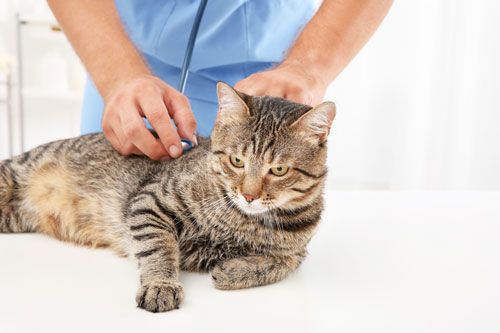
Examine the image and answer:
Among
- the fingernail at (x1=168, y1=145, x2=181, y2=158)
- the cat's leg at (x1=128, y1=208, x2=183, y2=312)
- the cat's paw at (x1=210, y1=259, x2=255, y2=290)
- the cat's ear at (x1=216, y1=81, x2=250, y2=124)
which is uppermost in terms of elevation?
the cat's ear at (x1=216, y1=81, x2=250, y2=124)

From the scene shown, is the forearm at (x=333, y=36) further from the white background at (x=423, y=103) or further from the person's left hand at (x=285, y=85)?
the white background at (x=423, y=103)

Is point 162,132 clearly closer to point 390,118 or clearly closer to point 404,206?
point 404,206

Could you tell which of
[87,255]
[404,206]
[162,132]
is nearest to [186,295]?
[87,255]

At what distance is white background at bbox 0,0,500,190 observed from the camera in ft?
9.02

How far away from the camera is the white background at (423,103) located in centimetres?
275

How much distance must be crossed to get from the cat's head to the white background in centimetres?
202

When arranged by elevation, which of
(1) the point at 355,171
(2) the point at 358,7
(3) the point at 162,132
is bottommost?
(1) the point at 355,171

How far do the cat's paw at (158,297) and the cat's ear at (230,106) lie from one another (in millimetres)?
400

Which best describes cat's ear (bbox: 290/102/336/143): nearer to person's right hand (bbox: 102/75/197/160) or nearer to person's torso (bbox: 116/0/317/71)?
person's right hand (bbox: 102/75/197/160)

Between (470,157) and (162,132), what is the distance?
227 cm

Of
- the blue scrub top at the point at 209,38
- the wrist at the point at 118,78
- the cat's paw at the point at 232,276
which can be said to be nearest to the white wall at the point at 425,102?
the blue scrub top at the point at 209,38

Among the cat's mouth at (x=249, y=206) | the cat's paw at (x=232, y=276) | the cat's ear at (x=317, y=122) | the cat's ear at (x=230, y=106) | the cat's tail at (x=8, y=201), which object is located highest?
the cat's ear at (x=317, y=122)

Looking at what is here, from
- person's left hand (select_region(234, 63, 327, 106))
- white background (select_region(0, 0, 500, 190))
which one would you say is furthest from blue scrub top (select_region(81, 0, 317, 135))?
white background (select_region(0, 0, 500, 190))

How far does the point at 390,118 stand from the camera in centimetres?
295
